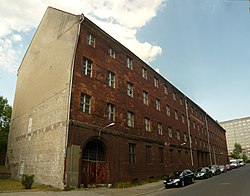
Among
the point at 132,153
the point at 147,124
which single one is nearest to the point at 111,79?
the point at 132,153

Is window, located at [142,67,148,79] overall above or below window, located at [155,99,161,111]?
above

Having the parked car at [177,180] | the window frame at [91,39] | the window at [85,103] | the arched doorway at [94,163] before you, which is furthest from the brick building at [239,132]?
the window at [85,103]

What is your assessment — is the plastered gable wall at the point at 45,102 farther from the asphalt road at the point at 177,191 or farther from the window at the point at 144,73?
the window at the point at 144,73

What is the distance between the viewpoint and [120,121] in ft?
76.2

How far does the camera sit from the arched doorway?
1869 cm

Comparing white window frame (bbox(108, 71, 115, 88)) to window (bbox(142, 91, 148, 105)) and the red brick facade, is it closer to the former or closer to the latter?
the red brick facade

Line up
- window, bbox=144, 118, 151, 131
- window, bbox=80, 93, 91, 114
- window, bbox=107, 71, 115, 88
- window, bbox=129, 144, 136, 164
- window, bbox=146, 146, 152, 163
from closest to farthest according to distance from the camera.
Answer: window, bbox=80, 93, 91, 114
window, bbox=107, 71, 115, 88
window, bbox=129, 144, 136, 164
window, bbox=146, 146, 152, 163
window, bbox=144, 118, 151, 131

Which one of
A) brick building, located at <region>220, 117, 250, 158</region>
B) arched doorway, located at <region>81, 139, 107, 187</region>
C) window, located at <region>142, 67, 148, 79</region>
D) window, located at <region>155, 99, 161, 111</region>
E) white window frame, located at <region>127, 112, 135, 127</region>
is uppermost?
brick building, located at <region>220, 117, 250, 158</region>

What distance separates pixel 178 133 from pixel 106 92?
19067 millimetres

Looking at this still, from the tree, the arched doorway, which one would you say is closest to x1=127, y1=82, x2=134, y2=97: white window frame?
the arched doorway

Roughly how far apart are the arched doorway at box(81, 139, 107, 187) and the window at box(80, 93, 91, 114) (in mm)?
2800

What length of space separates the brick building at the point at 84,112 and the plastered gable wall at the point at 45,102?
2.9 inches

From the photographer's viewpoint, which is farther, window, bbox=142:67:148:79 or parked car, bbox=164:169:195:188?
window, bbox=142:67:148:79

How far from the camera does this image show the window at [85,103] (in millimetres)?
19594
